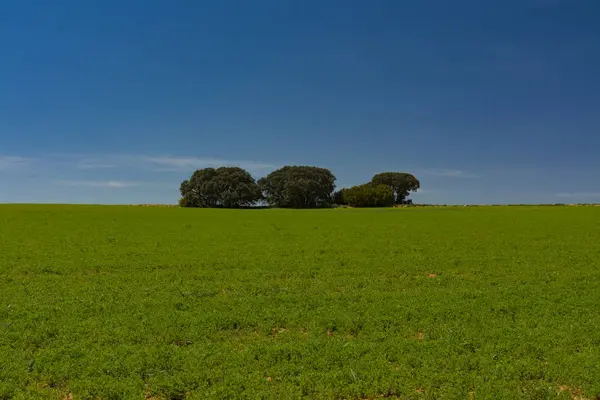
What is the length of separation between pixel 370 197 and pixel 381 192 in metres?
3.76

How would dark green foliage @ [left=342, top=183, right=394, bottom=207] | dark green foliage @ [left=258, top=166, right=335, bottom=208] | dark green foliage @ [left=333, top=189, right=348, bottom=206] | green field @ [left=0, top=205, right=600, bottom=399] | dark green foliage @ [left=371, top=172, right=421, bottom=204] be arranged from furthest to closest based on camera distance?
dark green foliage @ [left=371, top=172, right=421, bottom=204] → dark green foliage @ [left=333, top=189, right=348, bottom=206] → dark green foliage @ [left=342, top=183, right=394, bottom=207] → dark green foliage @ [left=258, top=166, right=335, bottom=208] → green field @ [left=0, top=205, right=600, bottom=399]

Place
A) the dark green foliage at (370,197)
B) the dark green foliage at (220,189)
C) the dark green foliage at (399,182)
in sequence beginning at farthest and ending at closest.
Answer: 1. the dark green foliage at (399,182)
2. the dark green foliage at (370,197)
3. the dark green foliage at (220,189)

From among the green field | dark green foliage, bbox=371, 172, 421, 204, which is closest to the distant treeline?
dark green foliage, bbox=371, 172, 421, 204

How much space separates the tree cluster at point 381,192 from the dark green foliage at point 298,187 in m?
5.30

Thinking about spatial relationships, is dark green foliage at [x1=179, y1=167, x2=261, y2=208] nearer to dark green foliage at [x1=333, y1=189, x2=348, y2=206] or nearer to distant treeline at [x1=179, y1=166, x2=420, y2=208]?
distant treeline at [x1=179, y1=166, x2=420, y2=208]

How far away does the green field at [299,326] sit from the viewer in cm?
903

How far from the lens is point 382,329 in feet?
40.6

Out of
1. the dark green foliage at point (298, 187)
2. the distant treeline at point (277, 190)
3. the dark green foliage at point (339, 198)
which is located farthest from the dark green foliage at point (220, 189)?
the dark green foliage at point (339, 198)

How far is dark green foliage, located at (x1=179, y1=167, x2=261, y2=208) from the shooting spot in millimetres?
120875

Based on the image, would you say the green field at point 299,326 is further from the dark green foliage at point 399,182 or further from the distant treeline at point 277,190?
the dark green foliage at point 399,182

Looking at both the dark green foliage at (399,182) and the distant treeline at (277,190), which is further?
the dark green foliage at (399,182)

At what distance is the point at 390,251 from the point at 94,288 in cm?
1678

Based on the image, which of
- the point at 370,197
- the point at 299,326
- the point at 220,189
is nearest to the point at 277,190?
the point at 220,189

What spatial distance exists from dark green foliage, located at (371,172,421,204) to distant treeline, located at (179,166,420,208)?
19.8 m
